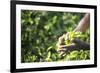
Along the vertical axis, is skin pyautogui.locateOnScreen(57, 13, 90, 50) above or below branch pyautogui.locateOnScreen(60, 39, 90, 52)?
above

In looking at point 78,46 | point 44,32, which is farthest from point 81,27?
point 44,32

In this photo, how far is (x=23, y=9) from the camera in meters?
1.86

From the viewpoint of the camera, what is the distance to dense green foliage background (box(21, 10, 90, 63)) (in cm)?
188

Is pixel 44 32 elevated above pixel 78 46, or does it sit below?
above

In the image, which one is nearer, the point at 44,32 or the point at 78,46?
the point at 44,32

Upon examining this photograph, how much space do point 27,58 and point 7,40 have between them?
0.25 meters

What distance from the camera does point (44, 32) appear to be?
6.36 ft

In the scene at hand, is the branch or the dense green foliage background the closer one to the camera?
the dense green foliage background

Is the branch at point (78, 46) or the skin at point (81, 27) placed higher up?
the skin at point (81, 27)

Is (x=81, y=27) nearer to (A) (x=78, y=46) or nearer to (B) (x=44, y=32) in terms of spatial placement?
(A) (x=78, y=46)

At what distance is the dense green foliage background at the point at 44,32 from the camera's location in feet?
6.17


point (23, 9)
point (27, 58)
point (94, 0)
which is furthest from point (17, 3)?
point (94, 0)

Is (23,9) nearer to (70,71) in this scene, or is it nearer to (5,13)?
(5,13)

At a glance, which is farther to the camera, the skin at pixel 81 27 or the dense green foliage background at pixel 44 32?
the skin at pixel 81 27
